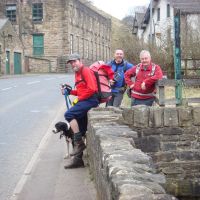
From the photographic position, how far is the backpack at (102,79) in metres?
8.34

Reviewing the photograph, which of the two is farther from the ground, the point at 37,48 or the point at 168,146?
the point at 37,48

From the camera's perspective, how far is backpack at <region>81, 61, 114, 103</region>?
8.34 meters

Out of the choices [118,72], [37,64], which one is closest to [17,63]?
[37,64]

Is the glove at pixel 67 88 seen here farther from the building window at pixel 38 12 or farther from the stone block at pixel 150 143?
the building window at pixel 38 12

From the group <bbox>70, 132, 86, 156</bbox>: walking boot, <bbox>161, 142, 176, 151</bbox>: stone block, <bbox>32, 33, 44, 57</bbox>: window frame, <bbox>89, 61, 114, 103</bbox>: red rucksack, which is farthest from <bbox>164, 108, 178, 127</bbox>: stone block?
<bbox>32, 33, 44, 57</bbox>: window frame

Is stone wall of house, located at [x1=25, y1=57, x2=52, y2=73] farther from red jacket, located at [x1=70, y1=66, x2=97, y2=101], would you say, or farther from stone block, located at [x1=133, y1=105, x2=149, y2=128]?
stone block, located at [x1=133, y1=105, x2=149, y2=128]

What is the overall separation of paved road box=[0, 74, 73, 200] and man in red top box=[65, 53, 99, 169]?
1043mm

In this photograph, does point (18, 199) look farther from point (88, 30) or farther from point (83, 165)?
point (88, 30)

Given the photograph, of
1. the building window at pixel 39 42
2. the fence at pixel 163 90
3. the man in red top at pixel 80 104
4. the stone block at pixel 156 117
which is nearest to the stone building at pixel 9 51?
the building window at pixel 39 42

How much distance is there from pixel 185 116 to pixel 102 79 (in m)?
1.64

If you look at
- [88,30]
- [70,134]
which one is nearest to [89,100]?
[70,134]

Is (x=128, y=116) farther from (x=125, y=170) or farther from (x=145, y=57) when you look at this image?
(x=125, y=170)

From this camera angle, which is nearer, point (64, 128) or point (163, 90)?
point (64, 128)

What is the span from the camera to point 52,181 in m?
7.56
